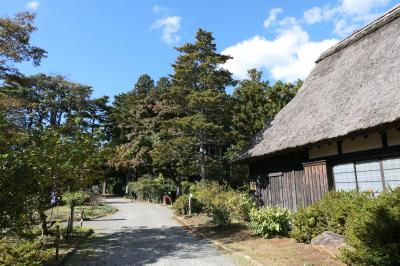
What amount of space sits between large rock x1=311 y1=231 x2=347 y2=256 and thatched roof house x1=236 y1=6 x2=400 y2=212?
2409 millimetres

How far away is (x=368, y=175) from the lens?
10719 millimetres

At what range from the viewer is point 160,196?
34.5m

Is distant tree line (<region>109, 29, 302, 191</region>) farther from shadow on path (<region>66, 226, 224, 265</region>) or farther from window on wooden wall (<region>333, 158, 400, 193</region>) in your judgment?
window on wooden wall (<region>333, 158, 400, 193</region>)

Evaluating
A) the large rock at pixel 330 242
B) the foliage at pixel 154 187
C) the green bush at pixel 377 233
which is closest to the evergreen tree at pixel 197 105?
the foliage at pixel 154 187

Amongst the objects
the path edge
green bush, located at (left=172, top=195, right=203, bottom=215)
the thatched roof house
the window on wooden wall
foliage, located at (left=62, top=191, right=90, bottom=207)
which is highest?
the thatched roof house

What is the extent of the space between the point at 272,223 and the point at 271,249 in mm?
1909

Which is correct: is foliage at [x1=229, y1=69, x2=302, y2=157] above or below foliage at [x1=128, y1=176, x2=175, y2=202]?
above

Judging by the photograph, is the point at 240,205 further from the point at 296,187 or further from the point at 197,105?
the point at 197,105

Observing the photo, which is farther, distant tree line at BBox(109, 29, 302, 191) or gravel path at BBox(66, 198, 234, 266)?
distant tree line at BBox(109, 29, 302, 191)

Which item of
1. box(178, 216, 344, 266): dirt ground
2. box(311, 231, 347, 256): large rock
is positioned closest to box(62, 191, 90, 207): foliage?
box(178, 216, 344, 266): dirt ground

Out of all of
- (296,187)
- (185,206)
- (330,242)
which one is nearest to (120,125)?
(185,206)

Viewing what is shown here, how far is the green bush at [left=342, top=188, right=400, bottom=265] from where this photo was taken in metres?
6.74

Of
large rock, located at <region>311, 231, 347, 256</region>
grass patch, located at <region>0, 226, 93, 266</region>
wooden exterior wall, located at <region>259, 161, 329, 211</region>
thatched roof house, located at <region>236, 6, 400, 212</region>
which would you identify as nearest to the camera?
grass patch, located at <region>0, 226, 93, 266</region>

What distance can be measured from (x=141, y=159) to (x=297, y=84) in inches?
735
